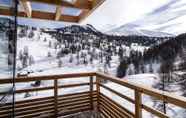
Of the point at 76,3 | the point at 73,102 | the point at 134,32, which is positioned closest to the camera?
the point at 76,3

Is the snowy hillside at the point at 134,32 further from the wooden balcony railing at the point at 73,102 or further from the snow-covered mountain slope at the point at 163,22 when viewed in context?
the wooden balcony railing at the point at 73,102

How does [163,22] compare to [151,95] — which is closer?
[151,95]

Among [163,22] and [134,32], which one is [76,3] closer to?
[134,32]

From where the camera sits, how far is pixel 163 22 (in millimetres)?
8344

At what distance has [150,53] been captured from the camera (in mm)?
7723

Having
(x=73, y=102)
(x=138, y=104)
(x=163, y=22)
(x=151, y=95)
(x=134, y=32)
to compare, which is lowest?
(x=73, y=102)

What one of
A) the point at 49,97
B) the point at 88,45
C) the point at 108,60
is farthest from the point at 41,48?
the point at 49,97

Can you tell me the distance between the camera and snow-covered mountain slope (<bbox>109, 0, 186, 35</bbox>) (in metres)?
7.33

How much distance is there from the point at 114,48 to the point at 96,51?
804 mm

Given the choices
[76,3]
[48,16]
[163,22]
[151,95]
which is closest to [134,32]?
[163,22]

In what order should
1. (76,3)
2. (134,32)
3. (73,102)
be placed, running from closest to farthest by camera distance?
(76,3) < (73,102) < (134,32)

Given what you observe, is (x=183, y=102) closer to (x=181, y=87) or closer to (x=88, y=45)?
(x=88, y=45)

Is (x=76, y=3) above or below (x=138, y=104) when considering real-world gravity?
above

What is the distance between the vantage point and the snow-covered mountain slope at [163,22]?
24.0 feet
